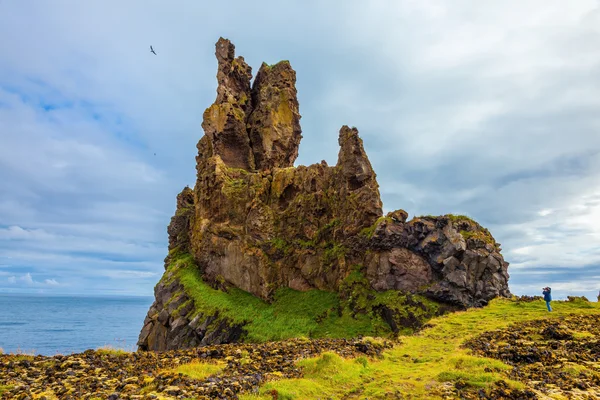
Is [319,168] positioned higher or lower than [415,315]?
higher

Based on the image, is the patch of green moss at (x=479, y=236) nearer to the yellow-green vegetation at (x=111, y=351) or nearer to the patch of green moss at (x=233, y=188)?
the patch of green moss at (x=233, y=188)

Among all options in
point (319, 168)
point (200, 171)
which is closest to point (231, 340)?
point (319, 168)

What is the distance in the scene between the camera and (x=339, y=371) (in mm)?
15680

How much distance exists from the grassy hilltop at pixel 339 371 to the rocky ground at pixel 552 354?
45 mm

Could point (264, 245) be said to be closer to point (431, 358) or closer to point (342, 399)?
point (431, 358)

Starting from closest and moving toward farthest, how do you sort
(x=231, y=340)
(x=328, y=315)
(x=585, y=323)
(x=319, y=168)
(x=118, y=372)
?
(x=118, y=372), (x=585, y=323), (x=328, y=315), (x=231, y=340), (x=319, y=168)

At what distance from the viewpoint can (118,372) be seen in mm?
15336

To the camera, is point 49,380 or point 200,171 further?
point 200,171

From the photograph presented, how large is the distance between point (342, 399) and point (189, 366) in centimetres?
743

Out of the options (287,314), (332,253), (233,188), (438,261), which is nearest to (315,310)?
(287,314)

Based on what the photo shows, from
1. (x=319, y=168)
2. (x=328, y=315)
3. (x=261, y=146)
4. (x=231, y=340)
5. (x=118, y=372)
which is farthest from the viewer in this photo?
(x=261, y=146)

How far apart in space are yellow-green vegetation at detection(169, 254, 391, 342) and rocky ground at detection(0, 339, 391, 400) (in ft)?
48.0

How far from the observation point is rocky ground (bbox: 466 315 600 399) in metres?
12.1

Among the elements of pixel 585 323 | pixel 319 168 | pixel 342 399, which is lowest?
pixel 342 399
